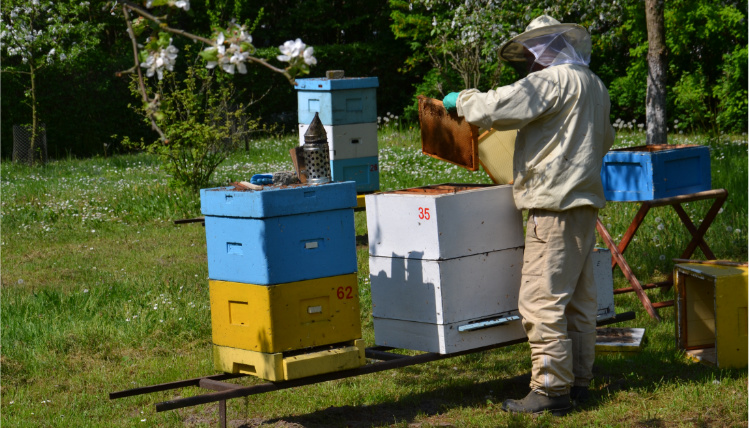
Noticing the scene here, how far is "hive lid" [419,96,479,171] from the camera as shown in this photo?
14.9ft

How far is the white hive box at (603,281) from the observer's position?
16.4 ft

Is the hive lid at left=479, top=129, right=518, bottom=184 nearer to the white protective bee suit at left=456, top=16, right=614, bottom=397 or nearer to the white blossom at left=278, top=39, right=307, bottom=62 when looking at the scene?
the white protective bee suit at left=456, top=16, right=614, bottom=397

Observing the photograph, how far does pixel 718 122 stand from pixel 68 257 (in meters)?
12.0

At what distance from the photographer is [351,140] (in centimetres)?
771

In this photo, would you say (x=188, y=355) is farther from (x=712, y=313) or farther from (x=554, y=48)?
(x=712, y=313)

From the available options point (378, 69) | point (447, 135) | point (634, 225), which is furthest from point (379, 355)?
point (378, 69)

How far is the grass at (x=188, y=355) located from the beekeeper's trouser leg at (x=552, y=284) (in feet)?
0.78

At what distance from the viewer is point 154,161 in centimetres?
1487

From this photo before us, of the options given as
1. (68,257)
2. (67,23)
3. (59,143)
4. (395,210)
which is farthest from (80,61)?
(395,210)

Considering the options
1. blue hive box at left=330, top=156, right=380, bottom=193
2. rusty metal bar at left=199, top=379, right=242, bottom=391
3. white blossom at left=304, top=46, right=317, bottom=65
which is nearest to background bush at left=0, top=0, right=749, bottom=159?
blue hive box at left=330, top=156, right=380, bottom=193

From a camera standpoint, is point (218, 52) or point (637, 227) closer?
point (218, 52)

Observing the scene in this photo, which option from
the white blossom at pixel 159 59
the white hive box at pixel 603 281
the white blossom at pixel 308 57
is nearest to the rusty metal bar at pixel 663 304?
the white hive box at pixel 603 281

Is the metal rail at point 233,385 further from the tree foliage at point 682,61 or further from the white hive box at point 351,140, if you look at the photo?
the tree foliage at point 682,61

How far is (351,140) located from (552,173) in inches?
148
